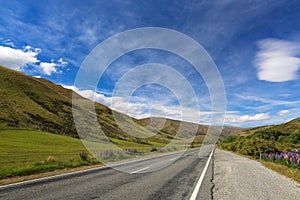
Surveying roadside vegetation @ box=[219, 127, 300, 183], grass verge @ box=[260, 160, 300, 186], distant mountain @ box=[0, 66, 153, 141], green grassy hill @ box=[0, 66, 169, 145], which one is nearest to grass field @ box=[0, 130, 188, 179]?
grass verge @ box=[260, 160, 300, 186]

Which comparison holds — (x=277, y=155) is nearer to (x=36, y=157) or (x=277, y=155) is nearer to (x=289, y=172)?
(x=289, y=172)

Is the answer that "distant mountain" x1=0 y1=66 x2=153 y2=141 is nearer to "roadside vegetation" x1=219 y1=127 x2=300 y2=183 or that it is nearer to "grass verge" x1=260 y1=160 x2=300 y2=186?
"roadside vegetation" x1=219 y1=127 x2=300 y2=183

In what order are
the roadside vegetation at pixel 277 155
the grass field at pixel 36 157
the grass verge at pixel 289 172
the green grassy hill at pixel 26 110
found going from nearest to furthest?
the grass verge at pixel 289 172 → the grass field at pixel 36 157 → the roadside vegetation at pixel 277 155 → the green grassy hill at pixel 26 110

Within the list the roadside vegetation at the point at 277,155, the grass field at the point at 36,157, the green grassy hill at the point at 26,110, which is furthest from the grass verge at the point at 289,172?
the green grassy hill at the point at 26,110

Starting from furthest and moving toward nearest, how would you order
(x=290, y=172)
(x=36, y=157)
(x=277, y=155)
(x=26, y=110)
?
(x=26, y=110), (x=36, y=157), (x=277, y=155), (x=290, y=172)

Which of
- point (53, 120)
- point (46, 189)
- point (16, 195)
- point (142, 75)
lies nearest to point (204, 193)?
point (46, 189)

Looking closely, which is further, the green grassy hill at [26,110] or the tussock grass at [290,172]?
the green grassy hill at [26,110]

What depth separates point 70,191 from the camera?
6719 millimetres

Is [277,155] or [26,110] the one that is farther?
[26,110]

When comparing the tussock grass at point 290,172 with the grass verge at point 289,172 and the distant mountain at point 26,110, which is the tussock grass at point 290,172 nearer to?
the grass verge at point 289,172

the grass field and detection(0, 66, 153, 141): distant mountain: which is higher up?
detection(0, 66, 153, 141): distant mountain

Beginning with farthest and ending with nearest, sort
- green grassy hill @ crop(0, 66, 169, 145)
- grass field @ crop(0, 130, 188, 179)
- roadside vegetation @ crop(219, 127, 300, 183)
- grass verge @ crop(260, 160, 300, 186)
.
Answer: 1. green grassy hill @ crop(0, 66, 169, 145)
2. roadside vegetation @ crop(219, 127, 300, 183)
3. grass field @ crop(0, 130, 188, 179)
4. grass verge @ crop(260, 160, 300, 186)

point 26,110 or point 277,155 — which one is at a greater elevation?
point 26,110

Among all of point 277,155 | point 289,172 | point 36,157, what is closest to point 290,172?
point 289,172
